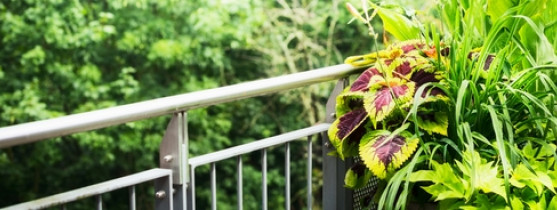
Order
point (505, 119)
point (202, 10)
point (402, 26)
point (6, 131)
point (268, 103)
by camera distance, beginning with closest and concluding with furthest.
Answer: point (6, 131)
point (505, 119)
point (402, 26)
point (202, 10)
point (268, 103)

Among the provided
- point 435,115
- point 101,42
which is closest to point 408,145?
point 435,115

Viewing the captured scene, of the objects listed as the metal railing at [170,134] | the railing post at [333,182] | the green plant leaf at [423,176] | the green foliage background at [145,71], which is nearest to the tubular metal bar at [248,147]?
the metal railing at [170,134]

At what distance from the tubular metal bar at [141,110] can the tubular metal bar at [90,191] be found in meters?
0.13

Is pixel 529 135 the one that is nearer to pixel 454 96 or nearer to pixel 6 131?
pixel 454 96

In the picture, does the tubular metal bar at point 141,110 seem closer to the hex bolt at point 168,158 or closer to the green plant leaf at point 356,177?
the hex bolt at point 168,158

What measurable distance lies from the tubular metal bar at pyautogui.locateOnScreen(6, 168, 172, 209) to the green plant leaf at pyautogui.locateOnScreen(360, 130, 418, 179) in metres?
0.60

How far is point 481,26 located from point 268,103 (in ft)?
21.1

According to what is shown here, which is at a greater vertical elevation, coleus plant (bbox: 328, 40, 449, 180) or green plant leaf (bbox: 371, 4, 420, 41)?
green plant leaf (bbox: 371, 4, 420, 41)

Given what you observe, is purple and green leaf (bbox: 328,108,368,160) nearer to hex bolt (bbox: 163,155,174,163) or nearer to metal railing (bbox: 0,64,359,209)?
metal railing (bbox: 0,64,359,209)

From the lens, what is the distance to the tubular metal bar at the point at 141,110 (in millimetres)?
1528

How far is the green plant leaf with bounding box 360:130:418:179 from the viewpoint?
86.2 inches

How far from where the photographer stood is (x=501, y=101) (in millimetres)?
2229

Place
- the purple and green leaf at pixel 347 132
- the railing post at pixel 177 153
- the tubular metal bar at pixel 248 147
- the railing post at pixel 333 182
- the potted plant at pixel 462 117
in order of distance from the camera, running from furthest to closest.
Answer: the railing post at pixel 333 182 → the purple and green leaf at pixel 347 132 → the potted plant at pixel 462 117 → the tubular metal bar at pixel 248 147 → the railing post at pixel 177 153

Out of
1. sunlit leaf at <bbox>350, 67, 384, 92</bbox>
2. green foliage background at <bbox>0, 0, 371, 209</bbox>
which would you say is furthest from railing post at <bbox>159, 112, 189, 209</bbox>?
green foliage background at <bbox>0, 0, 371, 209</bbox>
